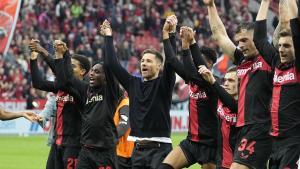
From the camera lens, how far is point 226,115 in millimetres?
9414

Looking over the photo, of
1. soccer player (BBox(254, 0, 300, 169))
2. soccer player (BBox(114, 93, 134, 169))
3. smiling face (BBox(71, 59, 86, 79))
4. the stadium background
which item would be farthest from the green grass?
soccer player (BBox(254, 0, 300, 169))

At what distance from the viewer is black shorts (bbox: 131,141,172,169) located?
31.3 ft

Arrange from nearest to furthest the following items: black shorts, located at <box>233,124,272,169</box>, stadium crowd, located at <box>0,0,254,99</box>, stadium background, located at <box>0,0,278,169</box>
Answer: black shorts, located at <box>233,124,272,169</box>
stadium background, located at <box>0,0,278,169</box>
stadium crowd, located at <box>0,0,254,99</box>

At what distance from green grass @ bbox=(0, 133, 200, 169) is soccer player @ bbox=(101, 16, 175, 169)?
6747 millimetres

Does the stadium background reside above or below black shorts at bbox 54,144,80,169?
above

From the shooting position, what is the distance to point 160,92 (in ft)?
31.8

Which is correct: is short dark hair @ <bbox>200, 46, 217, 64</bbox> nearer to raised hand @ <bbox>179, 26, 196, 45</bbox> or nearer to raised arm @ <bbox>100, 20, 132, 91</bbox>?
raised hand @ <bbox>179, 26, 196, 45</bbox>

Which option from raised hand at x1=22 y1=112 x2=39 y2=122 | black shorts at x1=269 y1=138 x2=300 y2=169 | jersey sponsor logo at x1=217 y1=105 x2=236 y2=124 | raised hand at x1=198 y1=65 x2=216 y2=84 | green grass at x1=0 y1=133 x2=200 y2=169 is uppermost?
raised hand at x1=198 y1=65 x2=216 y2=84

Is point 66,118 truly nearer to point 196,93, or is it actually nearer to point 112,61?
point 112,61

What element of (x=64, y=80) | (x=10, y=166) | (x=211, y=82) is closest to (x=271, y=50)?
(x=211, y=82)

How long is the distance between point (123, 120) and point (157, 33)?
24229 millimetres

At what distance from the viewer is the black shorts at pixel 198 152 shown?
9930 mm

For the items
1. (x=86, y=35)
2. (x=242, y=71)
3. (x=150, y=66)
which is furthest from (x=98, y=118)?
(x=86, y=35)

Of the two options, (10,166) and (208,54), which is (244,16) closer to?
(10,166)
